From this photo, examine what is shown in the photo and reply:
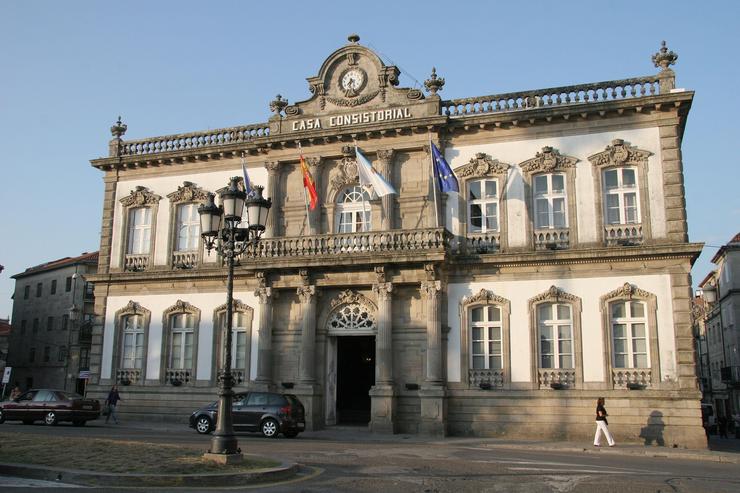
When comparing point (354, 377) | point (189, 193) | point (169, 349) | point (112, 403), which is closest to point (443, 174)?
point (354, 377)

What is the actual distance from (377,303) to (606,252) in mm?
8360

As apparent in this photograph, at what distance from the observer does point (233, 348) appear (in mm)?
28641

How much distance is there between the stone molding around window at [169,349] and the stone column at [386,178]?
907 centimetres

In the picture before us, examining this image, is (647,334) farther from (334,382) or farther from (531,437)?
(334,382)

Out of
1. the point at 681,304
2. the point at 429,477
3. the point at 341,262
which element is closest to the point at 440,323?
the point at 341,262

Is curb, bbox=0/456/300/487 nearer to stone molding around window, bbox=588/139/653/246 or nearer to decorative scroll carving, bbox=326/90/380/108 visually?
stone molding around window, bbox=588/139/653/246

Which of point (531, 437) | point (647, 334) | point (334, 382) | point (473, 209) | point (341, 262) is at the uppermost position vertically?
point (473, 209)

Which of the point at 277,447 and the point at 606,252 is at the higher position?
the point at 606,252

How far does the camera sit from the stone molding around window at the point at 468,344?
2491cm

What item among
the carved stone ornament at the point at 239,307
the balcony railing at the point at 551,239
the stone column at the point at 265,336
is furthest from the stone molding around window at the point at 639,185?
the carved stone ornament at the point at 239,307

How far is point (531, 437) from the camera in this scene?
24094 mm

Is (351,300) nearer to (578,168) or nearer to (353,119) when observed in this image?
(353,119)

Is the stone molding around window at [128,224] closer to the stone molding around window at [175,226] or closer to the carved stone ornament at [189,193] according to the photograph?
the stone molding around window at [175,226]

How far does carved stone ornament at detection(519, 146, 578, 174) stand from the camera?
83.9ft
